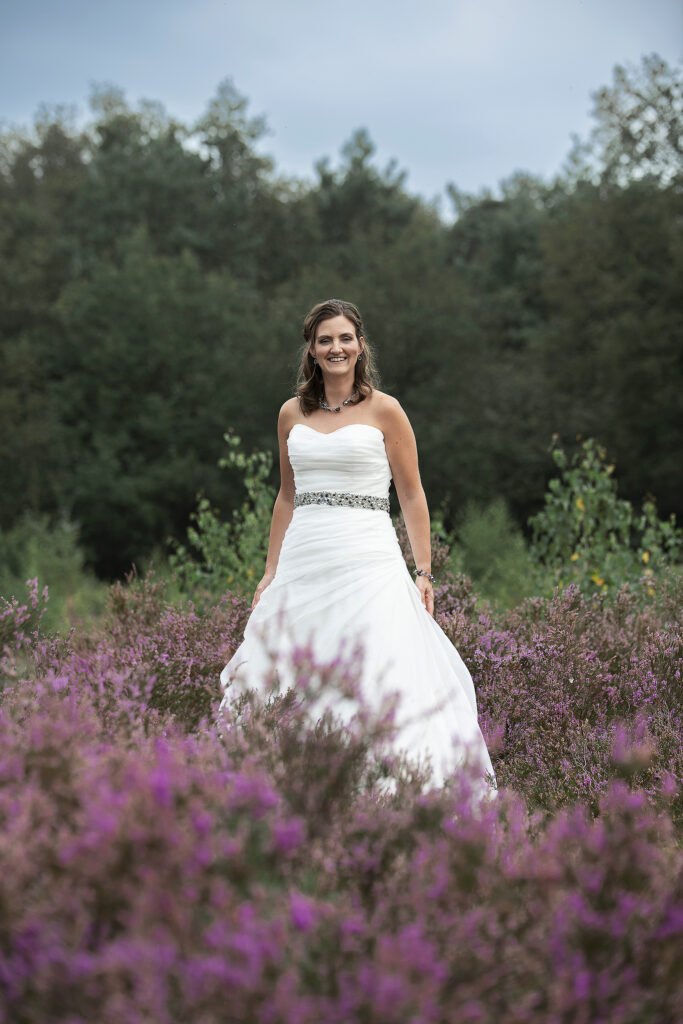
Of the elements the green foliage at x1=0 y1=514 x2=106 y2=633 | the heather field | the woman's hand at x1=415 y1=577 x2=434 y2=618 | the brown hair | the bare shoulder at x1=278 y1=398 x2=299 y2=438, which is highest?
the brown hair

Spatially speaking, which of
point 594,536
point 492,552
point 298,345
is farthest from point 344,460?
point 298,345

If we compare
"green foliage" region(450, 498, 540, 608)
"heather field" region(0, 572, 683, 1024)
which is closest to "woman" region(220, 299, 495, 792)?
"heather field" region(0, 572, 683, 1024)

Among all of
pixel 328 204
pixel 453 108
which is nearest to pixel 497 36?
pixel 453 108

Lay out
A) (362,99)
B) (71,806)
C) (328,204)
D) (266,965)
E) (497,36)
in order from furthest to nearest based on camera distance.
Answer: (328,204) < (362,99) < (497,36) < (71,806) < (266,965)

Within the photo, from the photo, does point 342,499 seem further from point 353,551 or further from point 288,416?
point 288,416

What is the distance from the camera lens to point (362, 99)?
28000 mm

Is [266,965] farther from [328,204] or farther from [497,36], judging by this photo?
[328,204]

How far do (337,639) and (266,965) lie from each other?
94.2 inches

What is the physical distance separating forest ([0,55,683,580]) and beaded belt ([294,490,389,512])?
1639 centimetres

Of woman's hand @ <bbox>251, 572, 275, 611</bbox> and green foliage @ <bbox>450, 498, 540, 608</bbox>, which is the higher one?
woman's hand @ <bbox>251, 572, 275, 611</bbox>

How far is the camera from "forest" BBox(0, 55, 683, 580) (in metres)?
22.4

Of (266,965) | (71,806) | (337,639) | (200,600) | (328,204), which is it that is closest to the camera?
(266,965)

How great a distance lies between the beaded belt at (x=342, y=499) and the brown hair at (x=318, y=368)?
0.48 meters

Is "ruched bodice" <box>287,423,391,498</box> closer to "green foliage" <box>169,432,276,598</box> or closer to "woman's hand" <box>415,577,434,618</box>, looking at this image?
"woman's hand" <box>415,577,434,618</box>
